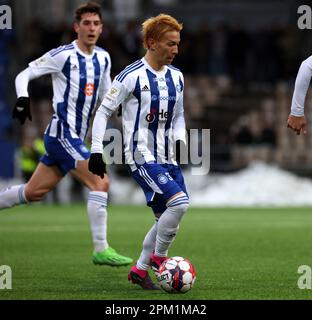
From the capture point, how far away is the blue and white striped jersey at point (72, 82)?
1095cm

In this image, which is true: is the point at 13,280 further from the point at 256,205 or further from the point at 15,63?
the point at 15,63

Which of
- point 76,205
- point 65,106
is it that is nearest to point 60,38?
point 76,205

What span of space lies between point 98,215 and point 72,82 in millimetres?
1400

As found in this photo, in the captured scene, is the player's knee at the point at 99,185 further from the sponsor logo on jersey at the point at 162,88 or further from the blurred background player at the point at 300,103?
the blurred background player at the point at 300,103

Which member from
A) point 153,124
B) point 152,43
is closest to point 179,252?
point 153,124

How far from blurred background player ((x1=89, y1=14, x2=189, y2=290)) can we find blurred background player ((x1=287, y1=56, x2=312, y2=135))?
3.08ft

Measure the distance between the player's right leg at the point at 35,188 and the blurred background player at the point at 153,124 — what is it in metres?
2.04

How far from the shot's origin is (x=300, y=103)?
30.0 ft

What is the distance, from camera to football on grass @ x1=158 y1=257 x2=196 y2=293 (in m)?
8.51

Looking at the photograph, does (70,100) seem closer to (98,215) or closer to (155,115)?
(98,215)

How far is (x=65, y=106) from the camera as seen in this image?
36.0ft

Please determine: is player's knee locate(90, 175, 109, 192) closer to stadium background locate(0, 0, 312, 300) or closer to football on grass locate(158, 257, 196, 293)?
stadium background locate(0, 0, 312, 300)

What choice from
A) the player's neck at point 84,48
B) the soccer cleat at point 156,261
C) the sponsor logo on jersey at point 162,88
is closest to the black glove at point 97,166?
the sponsor logo on jersey at point 162,88
